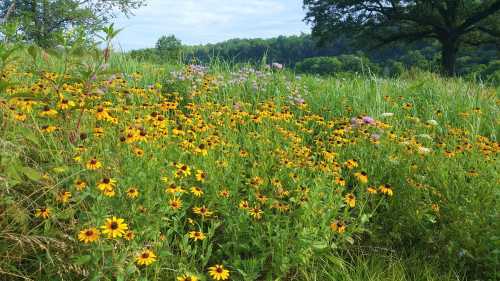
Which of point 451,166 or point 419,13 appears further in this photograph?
point 419,13

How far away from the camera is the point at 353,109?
208 inches

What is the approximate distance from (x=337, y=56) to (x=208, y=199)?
164 ft

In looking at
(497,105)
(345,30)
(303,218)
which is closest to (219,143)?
(303,218)

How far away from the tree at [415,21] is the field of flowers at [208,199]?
22287 millimetres

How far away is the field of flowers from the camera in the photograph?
6.86 feet

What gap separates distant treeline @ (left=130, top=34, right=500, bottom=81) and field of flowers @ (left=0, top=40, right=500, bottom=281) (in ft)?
11.1

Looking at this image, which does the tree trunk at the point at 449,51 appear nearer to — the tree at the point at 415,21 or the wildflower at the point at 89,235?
the tree at the point at 415,21

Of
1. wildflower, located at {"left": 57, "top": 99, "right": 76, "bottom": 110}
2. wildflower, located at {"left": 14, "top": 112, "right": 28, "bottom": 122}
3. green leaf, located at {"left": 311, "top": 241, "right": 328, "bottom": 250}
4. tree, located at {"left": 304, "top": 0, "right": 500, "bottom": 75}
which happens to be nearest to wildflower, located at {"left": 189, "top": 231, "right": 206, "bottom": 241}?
green leaf, located at {"left": 311, "top": 241, "right": 328, "bottom": 250}

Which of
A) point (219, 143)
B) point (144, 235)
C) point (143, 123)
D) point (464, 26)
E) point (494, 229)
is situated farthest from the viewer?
point (464, 26)

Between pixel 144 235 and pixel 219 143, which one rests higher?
pixel 219 143

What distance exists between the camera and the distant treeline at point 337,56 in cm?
750

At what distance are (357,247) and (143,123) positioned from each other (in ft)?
5.88

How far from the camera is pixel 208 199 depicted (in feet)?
8.78

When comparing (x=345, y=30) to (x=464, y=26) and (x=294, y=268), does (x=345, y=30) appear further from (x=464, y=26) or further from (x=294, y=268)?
(x=294, y=268)
